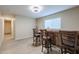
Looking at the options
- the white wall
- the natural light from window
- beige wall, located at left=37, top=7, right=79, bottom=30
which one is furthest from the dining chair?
the white wall

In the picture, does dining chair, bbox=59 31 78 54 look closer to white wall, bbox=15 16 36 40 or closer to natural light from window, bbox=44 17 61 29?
natural light from window, bbox=44 17 61 29

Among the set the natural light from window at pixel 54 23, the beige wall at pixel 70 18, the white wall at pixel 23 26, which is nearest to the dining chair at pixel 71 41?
the beige wall at pixel 70 18

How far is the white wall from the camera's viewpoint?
609 centimetres

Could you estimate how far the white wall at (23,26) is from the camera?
609cm

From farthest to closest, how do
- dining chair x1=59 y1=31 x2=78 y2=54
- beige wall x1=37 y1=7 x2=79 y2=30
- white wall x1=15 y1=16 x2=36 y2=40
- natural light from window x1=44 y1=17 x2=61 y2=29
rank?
white wall x1=15 y1=16 x2=36 y2=40
natural light from window x1=44 y1=17 x2=61 y2=29
beige wall x1=37 y1=7 x2=79 y2=30
dining chair x1=59 y1=31 x2=78 y2=54

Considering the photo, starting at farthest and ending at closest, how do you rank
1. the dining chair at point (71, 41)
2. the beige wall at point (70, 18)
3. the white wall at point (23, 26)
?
the white wall at point (23, 26) → the beige wall at point (70, 18) → the dining chair at point (71, 41)

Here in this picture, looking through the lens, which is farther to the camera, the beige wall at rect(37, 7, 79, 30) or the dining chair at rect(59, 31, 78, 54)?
the beige wall at rect(37, 7, 79, 30)

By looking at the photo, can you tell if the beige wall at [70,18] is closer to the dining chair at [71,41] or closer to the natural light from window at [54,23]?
the natural light from window at [54,23]

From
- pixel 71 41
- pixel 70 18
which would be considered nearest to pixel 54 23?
pixel 70 18

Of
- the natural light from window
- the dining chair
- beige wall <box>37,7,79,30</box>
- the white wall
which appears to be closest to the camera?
the dining chair

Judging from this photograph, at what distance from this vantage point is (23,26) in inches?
260

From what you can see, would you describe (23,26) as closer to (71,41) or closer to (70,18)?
(70,18)

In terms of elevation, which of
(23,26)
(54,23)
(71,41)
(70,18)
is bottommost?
(71,41)
